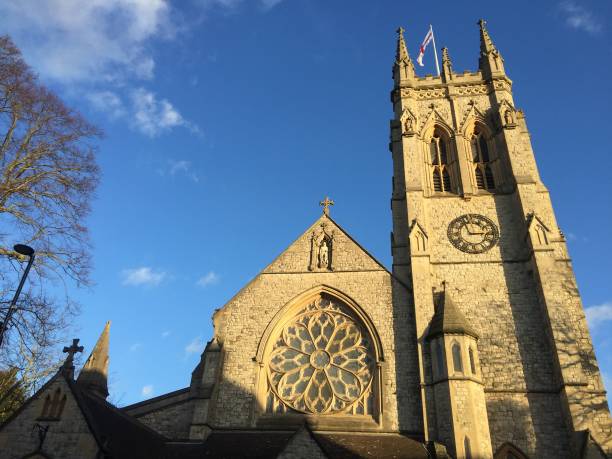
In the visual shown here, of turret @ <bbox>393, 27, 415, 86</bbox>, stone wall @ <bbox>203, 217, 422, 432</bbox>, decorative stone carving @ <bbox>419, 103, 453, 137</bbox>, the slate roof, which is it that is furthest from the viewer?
turret @ <bbox>393, 27, 415, 86</bbox>

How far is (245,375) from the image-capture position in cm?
1659

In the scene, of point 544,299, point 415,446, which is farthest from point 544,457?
point 544,299

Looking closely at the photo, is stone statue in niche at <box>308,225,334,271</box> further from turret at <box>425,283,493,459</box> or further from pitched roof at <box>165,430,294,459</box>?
pitched roof at <box>165,430,294,459</box>

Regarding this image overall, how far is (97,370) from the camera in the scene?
59.3 feet

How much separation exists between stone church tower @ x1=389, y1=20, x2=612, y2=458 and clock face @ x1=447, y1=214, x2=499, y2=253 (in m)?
0.04

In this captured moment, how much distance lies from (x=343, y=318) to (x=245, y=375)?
3699mm

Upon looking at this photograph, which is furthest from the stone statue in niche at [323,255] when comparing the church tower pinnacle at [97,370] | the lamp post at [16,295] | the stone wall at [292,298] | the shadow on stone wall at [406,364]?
the lamp post at [16,295]

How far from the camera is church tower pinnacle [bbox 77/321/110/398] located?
17688 mm

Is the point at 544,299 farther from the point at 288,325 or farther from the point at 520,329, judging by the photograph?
→ the point at 288,325

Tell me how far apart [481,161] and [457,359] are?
10.3 m

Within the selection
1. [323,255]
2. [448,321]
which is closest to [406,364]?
[448,321]

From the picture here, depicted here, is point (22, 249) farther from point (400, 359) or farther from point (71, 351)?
point (400, 359)

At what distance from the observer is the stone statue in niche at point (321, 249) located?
18766 mm

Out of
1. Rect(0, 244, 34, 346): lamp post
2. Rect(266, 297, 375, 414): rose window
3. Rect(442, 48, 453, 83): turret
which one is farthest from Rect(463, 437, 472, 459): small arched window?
Rect(442, 48, 453, 83): turret
